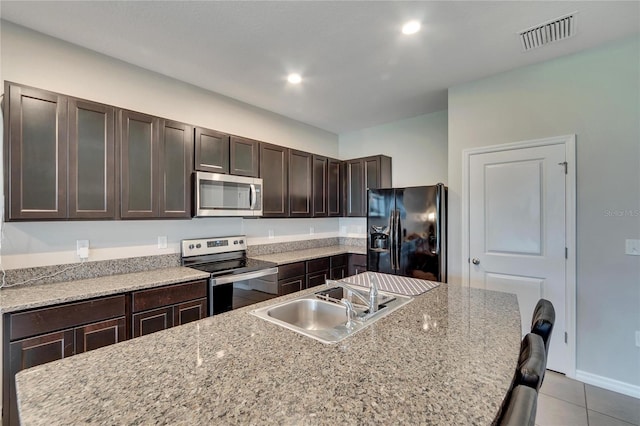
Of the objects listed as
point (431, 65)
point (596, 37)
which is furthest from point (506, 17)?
point (596, 37)

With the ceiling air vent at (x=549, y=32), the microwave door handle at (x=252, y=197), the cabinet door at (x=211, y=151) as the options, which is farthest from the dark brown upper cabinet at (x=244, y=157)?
the ceiling air vent at (x=549, y=32)

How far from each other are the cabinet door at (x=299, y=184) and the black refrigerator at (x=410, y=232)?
34.9 inches

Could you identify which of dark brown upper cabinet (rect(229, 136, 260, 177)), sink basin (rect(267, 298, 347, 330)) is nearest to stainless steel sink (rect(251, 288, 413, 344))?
sink basin (rect(267, 298, 347, 330))

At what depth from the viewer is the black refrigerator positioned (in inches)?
126

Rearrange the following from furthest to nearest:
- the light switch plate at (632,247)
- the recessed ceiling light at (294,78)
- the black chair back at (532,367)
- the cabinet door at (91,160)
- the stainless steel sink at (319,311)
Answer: the recessed ceiling light at (294,78) < the light switch plate at (632,247) < the cabinet door at (91,160) < the stainless steel sink at (319,311) < the black chair back at (532,367)

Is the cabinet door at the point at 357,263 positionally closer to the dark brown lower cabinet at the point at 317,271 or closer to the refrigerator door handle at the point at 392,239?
the dark brown lower cabinet at the point at 317,271

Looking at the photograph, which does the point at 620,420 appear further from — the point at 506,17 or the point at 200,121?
the point at 200,121

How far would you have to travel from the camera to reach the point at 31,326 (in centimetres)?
179

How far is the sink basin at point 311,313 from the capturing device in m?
1.64

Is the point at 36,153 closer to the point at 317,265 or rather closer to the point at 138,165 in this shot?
the point at 138,165

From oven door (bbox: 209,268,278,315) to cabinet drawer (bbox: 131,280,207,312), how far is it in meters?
0.11

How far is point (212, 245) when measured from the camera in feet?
10.7

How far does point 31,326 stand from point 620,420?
3931 mm

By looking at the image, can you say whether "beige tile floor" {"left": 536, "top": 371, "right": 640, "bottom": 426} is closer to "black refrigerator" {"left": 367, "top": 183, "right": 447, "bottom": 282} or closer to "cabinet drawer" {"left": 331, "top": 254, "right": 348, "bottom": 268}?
"black refrigerator" {"left": 367, "top": 183, "right": 447, "bottom": 282}
